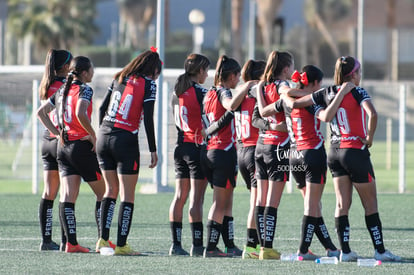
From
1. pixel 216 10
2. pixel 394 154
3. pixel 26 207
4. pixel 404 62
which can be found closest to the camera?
pixel 26 207

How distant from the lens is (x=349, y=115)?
9.27m

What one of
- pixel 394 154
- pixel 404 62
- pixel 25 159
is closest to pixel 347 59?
pixel 25 159

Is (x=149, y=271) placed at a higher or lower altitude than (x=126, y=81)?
lower

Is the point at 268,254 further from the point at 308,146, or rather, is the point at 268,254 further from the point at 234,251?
the point at 308,146

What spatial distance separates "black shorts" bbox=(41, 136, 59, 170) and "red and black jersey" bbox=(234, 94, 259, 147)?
6.80 feet

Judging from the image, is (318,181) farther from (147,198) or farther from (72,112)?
(147,198)

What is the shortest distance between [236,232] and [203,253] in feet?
7.66

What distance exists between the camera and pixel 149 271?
8.80 metres

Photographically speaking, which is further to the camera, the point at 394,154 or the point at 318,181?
the point at 394,154

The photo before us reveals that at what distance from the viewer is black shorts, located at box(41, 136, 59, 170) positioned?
34.5ft

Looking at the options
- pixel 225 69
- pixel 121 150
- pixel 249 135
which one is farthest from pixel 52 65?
pixel 249 135

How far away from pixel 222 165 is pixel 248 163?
1.11 feet

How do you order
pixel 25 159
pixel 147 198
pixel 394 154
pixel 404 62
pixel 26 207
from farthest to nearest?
pixel 404 62 < pixel 394 154 < pixel 25 159 < pixel 147 198 < pixel 26 207

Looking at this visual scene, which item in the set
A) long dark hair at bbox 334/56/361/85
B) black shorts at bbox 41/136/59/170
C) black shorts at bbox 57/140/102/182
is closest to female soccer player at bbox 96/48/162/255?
black shorts at bbox 57/140/102/182
